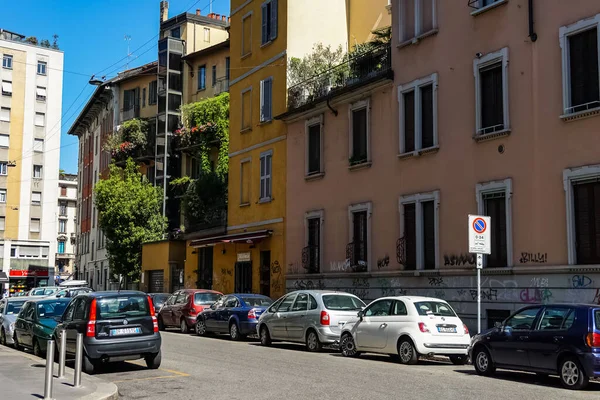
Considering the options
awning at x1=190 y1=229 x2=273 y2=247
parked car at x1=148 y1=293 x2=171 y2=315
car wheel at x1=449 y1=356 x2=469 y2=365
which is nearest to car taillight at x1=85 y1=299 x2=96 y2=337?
car wheel at x1=449 y1=356 x2=469 y2=365

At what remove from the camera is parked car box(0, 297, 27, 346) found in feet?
73.3

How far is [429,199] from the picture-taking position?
75.1 ft

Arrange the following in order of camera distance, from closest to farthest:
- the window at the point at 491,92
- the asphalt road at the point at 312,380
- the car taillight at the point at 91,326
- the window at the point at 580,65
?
1. the asphalt road at the point at 312,380
2. the car taillight at the point at 91,326
3. the window at the point at 580,65
4. the window at the point at 491,92

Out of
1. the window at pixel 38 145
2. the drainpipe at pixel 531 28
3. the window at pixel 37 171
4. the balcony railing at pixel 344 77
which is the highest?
the window at pixel 38 145

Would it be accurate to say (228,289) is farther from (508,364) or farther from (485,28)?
(508,364)

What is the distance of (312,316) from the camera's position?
1972 cm

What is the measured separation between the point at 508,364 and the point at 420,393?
9.72ft

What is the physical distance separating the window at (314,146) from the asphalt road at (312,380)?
11.7 meters

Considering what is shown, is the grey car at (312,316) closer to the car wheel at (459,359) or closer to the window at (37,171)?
the car wheel at (459,359)

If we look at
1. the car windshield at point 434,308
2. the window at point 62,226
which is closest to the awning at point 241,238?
the car windshield at point 434,308

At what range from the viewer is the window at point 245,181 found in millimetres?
34344

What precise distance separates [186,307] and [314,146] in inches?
311

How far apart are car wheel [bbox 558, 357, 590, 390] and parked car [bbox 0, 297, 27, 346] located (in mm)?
15698

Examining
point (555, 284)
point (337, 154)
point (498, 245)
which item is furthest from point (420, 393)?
point (337, 154)
